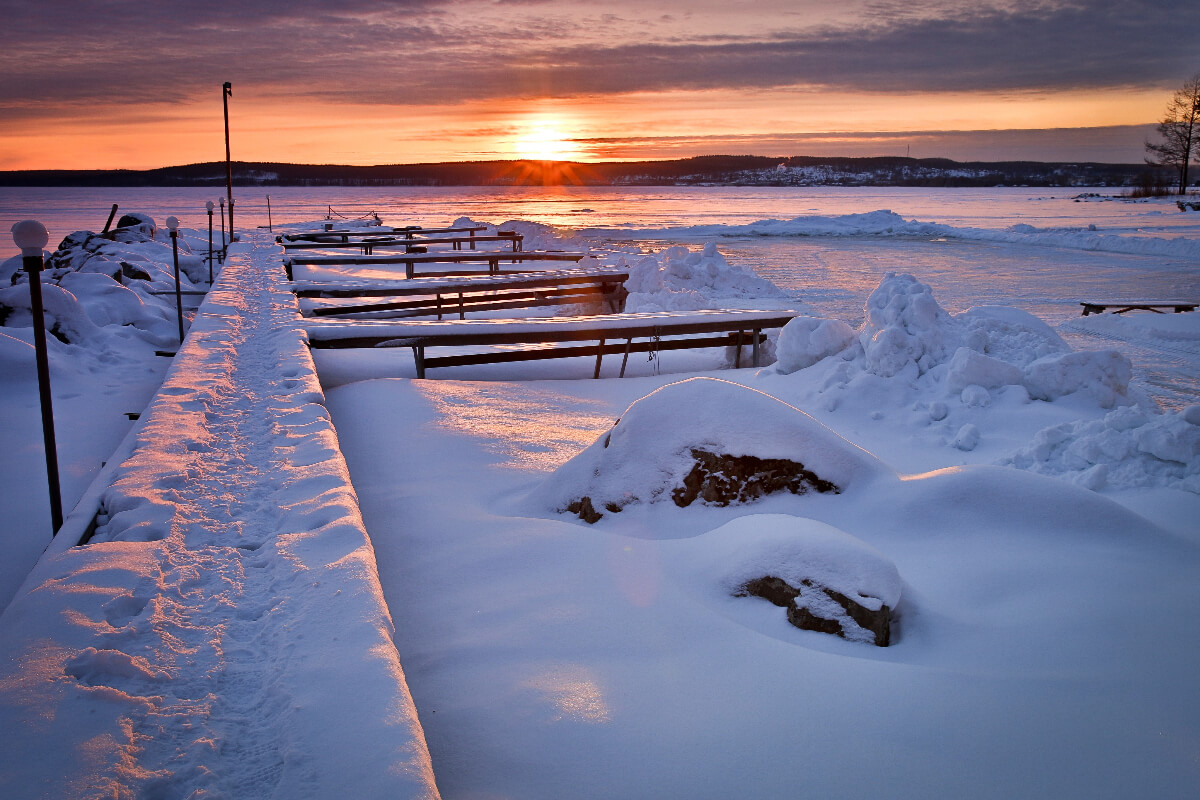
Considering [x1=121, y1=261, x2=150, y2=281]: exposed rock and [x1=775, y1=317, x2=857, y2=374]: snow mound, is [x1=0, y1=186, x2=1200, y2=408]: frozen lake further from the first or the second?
[x1=121, y1=261, x2=150, y2=281]: exposed rock

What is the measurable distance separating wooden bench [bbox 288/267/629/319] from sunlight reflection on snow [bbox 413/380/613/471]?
5123mm

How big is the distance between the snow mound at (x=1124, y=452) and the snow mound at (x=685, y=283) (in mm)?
8798

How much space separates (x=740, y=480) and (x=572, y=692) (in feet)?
5.99

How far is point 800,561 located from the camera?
3025mm

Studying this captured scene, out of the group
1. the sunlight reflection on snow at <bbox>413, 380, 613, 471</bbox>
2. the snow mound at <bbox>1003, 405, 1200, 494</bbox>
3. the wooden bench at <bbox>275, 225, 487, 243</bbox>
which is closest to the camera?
the snow mound at <bbox>1003, 405, 1200, 494</bbox>

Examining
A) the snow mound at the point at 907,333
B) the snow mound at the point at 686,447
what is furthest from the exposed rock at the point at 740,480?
the snow mound at the point at 907,333

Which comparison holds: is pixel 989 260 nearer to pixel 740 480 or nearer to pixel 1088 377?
pixel 1088 377

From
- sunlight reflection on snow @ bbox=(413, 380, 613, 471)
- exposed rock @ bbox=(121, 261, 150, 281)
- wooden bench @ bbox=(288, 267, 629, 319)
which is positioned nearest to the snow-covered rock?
sunlight reflection on snow @ bbox=(413, 380, 613, 471)

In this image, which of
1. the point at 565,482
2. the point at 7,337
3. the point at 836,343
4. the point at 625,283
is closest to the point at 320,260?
the point at 625,283

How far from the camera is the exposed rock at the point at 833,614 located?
9.34 feet

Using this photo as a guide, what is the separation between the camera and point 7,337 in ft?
24.7

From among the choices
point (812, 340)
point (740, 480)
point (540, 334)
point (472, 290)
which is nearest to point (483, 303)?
point (472, 290)

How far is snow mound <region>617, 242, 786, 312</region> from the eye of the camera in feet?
45.7

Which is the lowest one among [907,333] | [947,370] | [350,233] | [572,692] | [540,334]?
[572,692]
